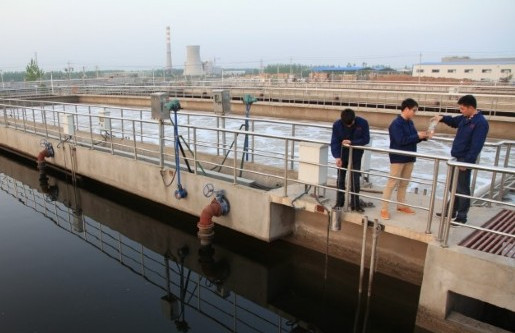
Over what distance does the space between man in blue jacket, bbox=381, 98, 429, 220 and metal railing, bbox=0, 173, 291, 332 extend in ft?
7.41

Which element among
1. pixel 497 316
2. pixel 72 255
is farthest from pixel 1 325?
pixel 497 316

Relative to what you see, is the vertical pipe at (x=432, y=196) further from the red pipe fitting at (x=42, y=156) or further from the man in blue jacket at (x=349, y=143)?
the red pipe fitting at (x=42, y=156)

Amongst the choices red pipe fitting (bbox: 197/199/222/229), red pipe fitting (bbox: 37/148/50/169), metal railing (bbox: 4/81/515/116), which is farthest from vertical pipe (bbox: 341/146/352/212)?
metal railing (bbox: 4/81/515/116)

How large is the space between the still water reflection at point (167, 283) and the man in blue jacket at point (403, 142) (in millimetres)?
1435

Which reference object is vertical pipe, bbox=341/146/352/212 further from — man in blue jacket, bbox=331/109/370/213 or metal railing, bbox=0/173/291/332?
metal railing, bbox=0/173/291/332

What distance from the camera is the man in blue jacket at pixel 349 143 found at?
5617 millimetres

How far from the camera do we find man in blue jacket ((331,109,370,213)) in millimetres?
5617

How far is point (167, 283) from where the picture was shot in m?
6.74

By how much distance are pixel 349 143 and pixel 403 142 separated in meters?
0.68

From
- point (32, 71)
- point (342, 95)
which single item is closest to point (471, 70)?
point (342, 95)

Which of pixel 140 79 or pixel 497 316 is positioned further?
pixel 140 79

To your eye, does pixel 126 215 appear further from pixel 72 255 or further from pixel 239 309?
pixel 239 309

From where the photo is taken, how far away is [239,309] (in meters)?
6.05

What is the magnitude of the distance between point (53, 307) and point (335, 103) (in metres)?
20.3
